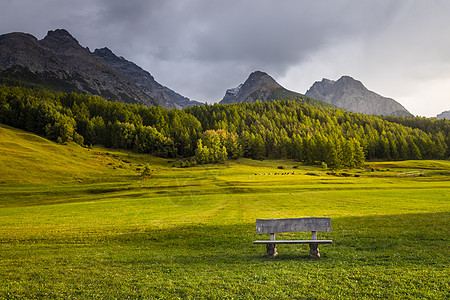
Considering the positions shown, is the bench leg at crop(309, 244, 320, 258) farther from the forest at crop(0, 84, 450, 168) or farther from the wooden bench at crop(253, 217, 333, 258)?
the forest at crop(0, 84, 450, 168)

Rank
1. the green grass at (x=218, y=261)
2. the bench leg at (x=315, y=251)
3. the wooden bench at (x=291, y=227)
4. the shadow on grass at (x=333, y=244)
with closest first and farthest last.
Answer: the green grass at (x=218, y=261)
the shadow on grass at (x=333, y=244)
the bench leg at (x=315, y=251)
the wooden bench at (x=291, y=227)

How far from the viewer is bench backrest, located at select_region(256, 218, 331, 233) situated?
12305mm

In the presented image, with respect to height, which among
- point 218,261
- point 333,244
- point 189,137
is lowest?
point 218,261

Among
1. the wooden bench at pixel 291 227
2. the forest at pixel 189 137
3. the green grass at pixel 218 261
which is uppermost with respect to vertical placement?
the forest at pixel 189 137

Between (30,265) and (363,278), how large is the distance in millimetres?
15643

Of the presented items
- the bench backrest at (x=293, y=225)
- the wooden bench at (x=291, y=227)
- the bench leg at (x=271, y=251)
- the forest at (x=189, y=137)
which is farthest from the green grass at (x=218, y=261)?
the forest at (x=189, y=137)

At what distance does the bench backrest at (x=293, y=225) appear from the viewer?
12.3m

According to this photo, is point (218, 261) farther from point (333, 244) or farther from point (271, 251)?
point (333, 244)

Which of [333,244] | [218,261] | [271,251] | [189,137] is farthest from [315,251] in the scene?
[189,137]

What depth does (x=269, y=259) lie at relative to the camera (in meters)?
12.1

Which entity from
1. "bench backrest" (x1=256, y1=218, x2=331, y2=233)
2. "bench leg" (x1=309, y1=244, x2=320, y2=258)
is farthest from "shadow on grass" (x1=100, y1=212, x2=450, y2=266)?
"bench backrest" (x1=256, y1=218, x2=331, y2=233)

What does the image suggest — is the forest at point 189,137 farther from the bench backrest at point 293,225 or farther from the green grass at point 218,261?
the bench backrest at point 293,225

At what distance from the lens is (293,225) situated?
41.3 ft

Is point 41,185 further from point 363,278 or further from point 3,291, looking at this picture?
point 363,278
